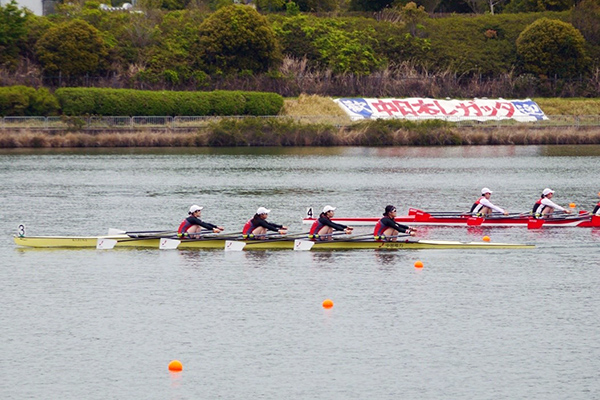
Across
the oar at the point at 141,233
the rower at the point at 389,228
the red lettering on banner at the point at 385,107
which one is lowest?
the oar at the point at 141,233

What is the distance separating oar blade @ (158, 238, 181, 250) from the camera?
96.6 ft

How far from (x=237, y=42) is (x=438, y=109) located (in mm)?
14584

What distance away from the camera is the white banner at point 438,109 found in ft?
221

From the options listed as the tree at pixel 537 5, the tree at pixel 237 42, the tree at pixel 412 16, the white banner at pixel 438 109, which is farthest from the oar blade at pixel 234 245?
the tree at pixel 537 5

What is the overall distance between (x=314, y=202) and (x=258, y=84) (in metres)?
31.9

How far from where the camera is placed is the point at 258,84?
7156 centimetres

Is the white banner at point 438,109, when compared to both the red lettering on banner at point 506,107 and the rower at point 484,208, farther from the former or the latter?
the rower at point 484,208

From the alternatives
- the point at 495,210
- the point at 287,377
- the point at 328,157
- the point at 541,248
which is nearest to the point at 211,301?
the point at 287,377

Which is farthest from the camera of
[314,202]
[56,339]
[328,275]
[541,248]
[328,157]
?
[328,157]

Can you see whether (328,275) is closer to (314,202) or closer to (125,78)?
(314,202)

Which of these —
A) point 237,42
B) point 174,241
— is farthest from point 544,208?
point 237,42

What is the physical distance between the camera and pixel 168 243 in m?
29.5

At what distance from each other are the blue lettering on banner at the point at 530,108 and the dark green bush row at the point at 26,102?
30588mm

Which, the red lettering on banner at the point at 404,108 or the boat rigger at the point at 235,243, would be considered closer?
the boat rigger at the point at 235,243
